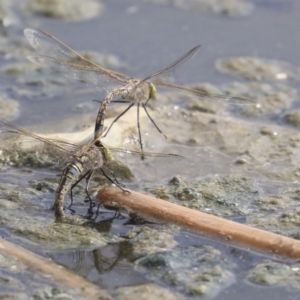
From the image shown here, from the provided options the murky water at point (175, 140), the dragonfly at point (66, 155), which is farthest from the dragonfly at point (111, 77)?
the dragonfly at point (66, 155)

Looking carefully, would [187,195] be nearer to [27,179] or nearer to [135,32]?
[27,179]

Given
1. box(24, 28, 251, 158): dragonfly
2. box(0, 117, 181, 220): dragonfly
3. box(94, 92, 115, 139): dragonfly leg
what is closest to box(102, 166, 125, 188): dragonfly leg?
box(0, 117, 181, 220): dragonfly

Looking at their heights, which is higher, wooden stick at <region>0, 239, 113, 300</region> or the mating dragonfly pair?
the mating dragonfly pair

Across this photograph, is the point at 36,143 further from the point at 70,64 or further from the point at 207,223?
the point at 207,223

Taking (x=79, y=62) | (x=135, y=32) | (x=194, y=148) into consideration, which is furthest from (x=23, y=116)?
(x=135, y=32)

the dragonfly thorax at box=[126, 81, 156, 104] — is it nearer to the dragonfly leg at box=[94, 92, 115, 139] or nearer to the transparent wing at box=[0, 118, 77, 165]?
the dragonfly leg at box=[94, 92, 115, 139]

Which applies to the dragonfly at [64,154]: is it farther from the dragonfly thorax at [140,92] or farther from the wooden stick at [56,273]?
the dragonfly thorax at [140,92]
